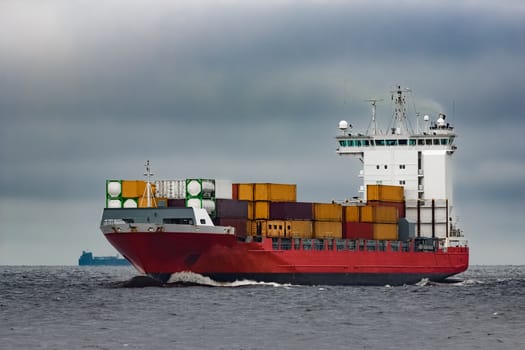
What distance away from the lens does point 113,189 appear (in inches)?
2640

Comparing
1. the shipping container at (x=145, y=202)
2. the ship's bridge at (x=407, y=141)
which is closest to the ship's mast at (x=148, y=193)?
the shipping container at (x=145, y=202)

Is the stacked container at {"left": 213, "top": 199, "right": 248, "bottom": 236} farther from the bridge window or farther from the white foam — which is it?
the bridge window

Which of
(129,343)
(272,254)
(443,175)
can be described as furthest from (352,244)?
(129,343)

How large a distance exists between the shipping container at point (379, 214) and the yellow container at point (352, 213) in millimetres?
403

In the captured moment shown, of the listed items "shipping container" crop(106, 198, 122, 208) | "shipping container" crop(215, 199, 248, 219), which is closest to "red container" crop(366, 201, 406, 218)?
"shipping container" crop(215, 199, 248, 219)

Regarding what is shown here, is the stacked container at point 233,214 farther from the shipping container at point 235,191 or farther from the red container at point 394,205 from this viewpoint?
the red container at point 394,205

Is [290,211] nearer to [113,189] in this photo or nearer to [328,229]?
[328,229]

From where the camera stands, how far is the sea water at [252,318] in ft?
132

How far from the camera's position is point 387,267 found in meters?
77.9

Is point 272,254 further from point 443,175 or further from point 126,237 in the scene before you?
point 443,175

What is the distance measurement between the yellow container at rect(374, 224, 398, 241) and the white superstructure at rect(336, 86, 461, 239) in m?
7.11

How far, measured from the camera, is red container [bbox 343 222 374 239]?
74375 mm

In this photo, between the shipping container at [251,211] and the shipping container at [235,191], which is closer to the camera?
the shipping container at [251,211]

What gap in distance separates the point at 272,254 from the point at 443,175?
77.7 feet
